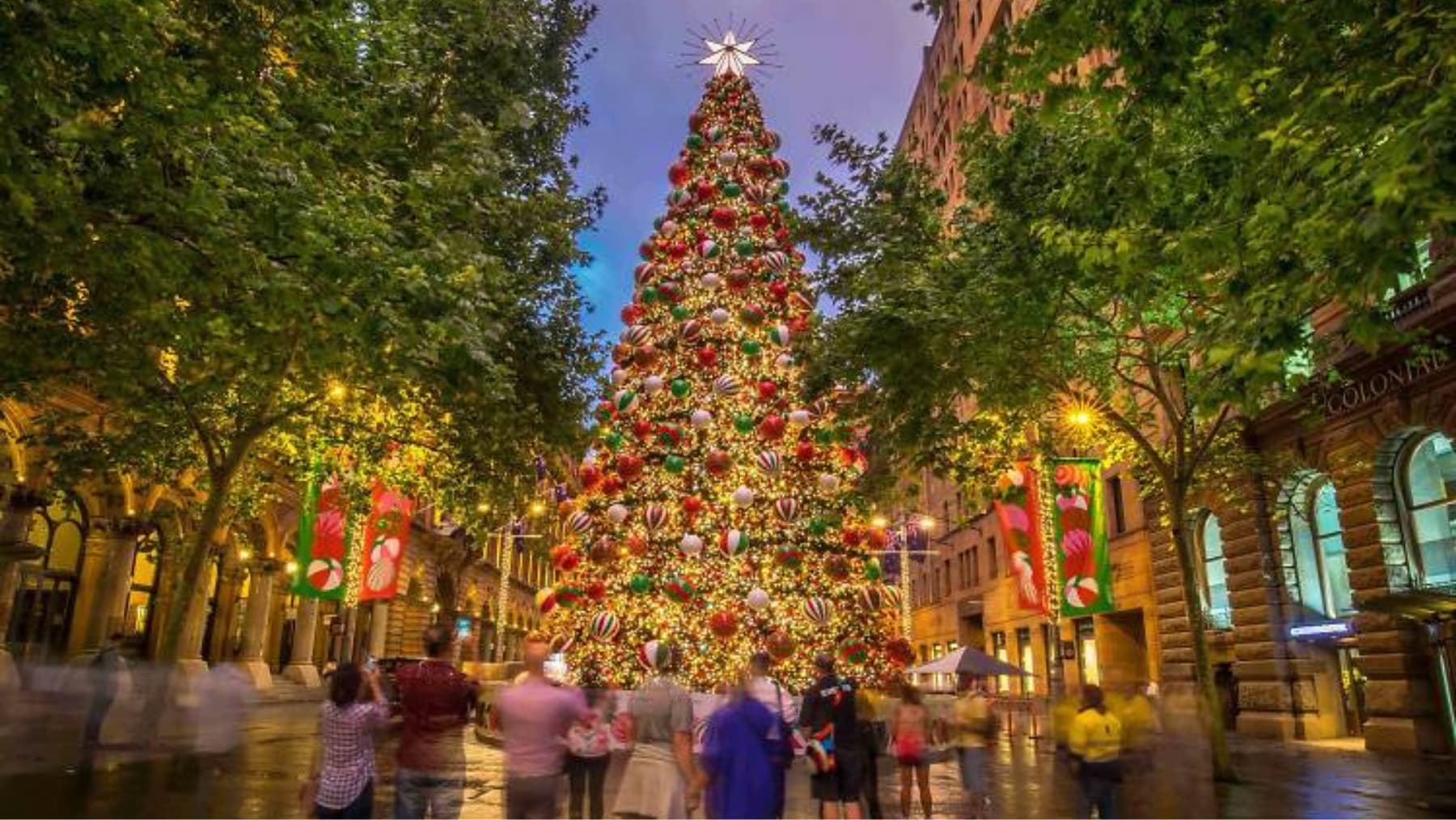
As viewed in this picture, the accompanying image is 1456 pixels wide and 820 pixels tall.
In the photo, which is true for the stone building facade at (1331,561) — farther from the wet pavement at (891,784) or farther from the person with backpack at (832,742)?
the person with backpack at (832,742)

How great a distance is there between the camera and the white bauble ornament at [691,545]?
16719 millimetres

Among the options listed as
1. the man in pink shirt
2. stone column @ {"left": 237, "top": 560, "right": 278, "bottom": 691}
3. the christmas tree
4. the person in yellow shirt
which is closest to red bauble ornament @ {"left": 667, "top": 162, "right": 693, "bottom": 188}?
the christmas tree

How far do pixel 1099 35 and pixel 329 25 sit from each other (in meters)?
9.23

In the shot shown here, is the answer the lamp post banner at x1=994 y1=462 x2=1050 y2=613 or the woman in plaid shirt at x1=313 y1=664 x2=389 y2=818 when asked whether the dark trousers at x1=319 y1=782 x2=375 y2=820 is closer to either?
the woman in plaid shirt at x1=313 y1=664 x2=389 y2=818

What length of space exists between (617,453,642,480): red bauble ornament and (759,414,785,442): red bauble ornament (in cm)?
254

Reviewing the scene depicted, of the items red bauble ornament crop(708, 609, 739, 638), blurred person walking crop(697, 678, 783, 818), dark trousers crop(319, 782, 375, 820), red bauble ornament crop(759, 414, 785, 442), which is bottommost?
dark trousers crop(319, 782, 375, 820)

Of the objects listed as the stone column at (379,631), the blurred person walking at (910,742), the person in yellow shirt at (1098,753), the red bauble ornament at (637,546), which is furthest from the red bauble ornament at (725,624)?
the stone column at (379,631)

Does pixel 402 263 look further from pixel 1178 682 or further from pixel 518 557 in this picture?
pixel 518 557

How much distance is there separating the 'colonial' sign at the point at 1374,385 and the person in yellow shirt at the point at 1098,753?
36.6 ft

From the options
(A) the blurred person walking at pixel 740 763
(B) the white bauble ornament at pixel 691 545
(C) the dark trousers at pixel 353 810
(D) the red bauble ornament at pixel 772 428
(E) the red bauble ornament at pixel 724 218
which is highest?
(E) the red bauble ornament at pixel 724 218

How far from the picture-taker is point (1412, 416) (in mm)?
17703

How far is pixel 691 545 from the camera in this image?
16.7 metres

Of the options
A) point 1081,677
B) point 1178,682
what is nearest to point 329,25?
point 1178,682

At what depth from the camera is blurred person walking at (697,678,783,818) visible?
6379 mm
